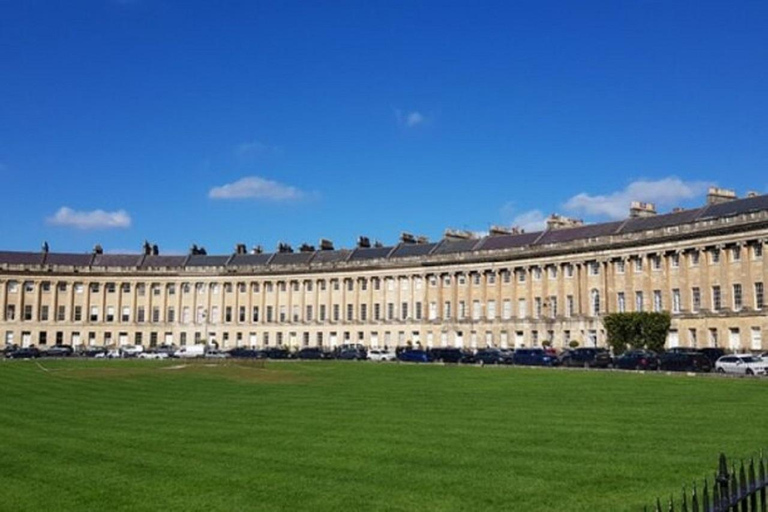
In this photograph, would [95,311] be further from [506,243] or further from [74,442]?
[74,442]

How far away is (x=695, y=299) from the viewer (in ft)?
238

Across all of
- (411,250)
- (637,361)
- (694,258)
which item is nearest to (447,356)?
(637,361)

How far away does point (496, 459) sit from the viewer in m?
Answer: 15.7

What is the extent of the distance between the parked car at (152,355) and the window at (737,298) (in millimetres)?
57481

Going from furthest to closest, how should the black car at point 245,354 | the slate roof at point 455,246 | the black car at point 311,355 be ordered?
1. the slate roof at point 455,246
2. the black car at point 245,354
3. the black car at point 311,355

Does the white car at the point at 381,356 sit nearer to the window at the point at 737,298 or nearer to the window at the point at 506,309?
the window at the point at 506,309

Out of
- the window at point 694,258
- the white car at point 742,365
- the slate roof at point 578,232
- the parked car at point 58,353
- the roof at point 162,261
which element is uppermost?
the roof at point 162,261

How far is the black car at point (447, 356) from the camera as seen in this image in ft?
237

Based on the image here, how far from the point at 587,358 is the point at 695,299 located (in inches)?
624

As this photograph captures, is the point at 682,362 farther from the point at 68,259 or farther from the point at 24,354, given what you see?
the point at 68,259

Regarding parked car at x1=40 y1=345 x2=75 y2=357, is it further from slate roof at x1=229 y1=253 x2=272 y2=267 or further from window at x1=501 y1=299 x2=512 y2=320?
window at x1=501 y1=299 x2=512 y2=320

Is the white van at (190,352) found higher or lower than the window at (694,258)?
lower

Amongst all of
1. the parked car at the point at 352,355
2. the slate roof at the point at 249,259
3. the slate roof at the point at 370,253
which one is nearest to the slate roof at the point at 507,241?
the slate roof at the point at 370,253

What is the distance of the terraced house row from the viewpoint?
233 ft
